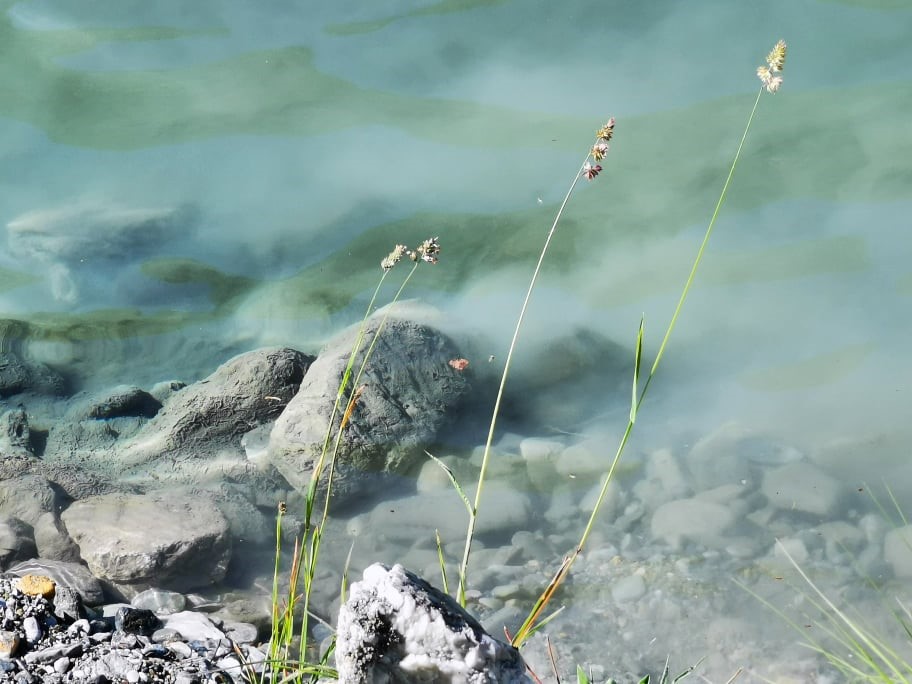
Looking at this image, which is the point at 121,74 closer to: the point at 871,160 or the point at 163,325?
the point at 163,325

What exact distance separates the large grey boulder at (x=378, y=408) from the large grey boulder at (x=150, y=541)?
437 millimetres

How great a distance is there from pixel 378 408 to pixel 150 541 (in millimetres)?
1039

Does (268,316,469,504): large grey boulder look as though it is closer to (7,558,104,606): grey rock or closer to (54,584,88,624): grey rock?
(7,558,104,606): grey rock

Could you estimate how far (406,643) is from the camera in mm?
1287

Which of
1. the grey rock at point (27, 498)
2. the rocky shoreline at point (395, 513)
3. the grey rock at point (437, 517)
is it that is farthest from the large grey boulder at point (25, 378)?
the grey rock at point (437, 517)

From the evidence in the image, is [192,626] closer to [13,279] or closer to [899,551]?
[899,551]

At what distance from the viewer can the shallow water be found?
3.99m

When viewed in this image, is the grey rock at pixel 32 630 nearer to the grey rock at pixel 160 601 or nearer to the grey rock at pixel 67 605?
the grey rock at pixel 67 605

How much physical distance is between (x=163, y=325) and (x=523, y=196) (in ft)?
6.65

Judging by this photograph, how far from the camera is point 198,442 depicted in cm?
386

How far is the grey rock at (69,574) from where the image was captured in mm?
2816

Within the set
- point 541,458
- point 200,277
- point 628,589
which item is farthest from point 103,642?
point 200,277

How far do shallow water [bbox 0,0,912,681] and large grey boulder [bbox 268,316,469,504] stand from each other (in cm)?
33

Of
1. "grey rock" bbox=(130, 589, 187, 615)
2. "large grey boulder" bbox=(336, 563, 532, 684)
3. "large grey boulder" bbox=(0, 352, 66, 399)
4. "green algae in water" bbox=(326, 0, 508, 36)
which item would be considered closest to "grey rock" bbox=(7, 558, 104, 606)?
"grey rock" bbox=(130, 589, 187, 615)
